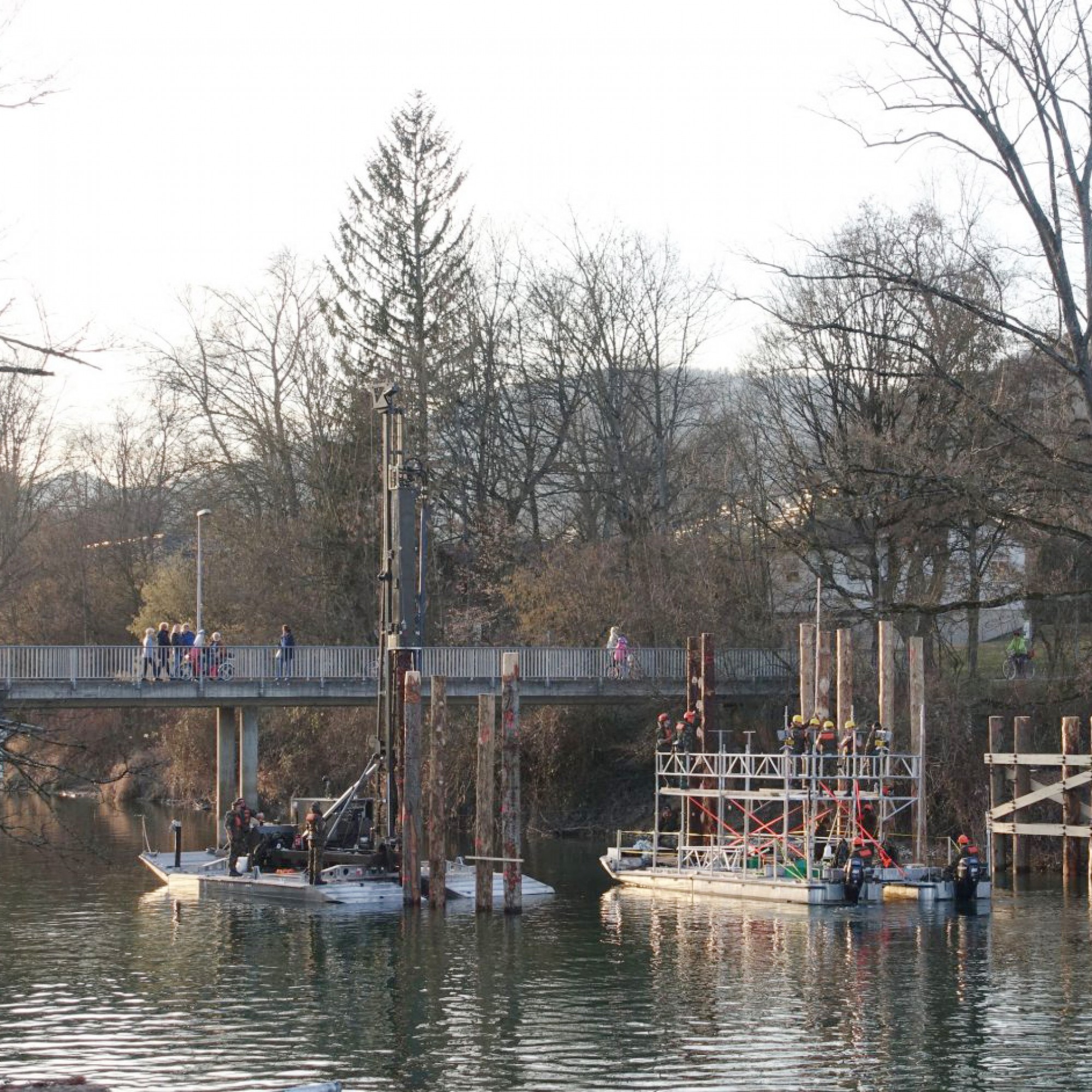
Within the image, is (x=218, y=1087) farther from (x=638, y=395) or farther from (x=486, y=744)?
(x=638, y=395)

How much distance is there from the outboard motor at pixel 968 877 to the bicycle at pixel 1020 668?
15.0 metres

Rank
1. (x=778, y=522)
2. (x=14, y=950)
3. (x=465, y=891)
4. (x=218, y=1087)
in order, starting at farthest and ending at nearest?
(x=778, y=522) < (x=465, y=891) < (x=14, y=950) < (x=218, y=1087)

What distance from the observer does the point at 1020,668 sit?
49344 millimetres

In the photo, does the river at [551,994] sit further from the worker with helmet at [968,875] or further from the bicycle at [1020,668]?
the bicycle at [1020,668]

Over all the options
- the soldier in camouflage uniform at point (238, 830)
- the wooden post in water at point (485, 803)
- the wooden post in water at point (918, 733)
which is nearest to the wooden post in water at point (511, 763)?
the wooden post in water at point (485, 803)

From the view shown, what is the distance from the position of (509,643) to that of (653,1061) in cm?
3431

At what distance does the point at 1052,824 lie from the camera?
39.1 metres

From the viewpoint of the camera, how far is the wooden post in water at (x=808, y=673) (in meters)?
39.6

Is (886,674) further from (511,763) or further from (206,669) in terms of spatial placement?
(206,669)

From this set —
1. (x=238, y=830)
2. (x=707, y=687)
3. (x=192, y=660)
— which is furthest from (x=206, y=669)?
(x=707, y=687)

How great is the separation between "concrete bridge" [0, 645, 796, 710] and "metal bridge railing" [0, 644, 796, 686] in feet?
0.10

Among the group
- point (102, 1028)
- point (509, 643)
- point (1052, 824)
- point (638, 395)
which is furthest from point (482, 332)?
point (102, 1028)

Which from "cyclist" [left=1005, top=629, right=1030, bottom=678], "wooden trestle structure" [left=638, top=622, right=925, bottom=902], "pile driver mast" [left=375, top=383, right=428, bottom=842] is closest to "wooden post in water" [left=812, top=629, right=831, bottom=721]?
"wooden trestle structure" [left=638, top=622, right=925, bottom=902]

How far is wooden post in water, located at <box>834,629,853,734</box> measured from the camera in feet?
126
